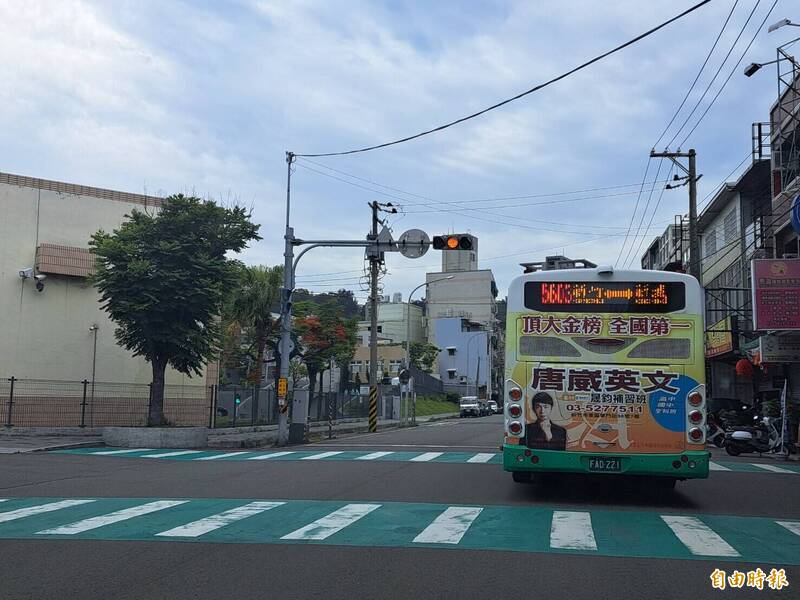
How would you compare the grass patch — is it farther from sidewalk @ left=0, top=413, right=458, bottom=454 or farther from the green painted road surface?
the green painted road surface

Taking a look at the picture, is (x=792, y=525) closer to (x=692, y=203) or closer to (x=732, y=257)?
(x=692, y=203)

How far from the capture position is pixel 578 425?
1233 cm

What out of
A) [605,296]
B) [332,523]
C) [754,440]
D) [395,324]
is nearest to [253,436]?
[754,440]

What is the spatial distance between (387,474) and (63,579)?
9.67 metres

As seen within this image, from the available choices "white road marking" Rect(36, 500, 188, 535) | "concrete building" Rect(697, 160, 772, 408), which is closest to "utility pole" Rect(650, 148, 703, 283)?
"concrete building" Rect(697, 160, 772, 408)

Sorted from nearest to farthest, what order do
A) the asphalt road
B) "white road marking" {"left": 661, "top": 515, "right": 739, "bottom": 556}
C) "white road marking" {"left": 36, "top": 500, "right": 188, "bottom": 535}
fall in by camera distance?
the asphalt road
"white road marking" {"left": 661, "top": 515, "right": 739, "bottom": 556}
"white road marking" {"left": 36, "top": 500, "right": 188, "bottom": 535}

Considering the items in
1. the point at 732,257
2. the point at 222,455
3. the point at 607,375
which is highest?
the point at 732,257

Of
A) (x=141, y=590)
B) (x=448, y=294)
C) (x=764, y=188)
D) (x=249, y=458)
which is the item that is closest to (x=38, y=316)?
(x=249, y=458)

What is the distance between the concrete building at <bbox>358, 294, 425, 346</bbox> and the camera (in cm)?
11306

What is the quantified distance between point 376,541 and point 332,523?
4.50 ft

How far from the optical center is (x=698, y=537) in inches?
385

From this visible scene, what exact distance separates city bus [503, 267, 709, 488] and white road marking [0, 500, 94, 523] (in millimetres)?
6415

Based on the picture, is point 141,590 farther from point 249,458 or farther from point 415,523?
point 249,458

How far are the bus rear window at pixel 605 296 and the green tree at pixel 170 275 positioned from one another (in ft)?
49.9
